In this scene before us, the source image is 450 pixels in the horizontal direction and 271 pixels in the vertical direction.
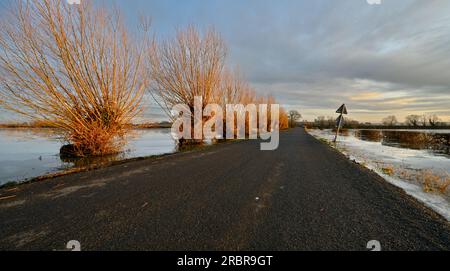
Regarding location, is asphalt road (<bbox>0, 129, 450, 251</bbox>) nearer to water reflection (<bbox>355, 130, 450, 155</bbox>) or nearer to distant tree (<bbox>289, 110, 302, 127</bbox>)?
water reflection (<bbox>355, 130, 450, 155</bbox>)

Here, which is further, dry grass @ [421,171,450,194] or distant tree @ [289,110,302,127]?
distant tree @ [289,110,302,127]

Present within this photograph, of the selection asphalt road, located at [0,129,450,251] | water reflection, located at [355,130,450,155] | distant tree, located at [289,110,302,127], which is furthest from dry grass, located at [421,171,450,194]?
distant tree, located at [289,110,302,127]

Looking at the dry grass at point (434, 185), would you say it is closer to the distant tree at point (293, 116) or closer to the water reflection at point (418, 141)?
the water reflection at point (418, 141)

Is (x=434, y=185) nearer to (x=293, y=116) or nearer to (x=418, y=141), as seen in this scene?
(x=418, y=141)

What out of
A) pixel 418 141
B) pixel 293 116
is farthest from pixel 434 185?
pixel 293 116

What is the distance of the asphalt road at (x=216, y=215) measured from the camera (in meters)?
2.42

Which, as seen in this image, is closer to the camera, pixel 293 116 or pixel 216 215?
pixel 216 215

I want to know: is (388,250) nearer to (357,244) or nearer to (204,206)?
(357,244)

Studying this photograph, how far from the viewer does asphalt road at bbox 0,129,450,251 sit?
242 centimetres

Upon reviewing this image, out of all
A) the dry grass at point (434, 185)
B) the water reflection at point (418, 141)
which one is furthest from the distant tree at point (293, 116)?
the dry grass at point (434, 185)

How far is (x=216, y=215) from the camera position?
3.17 metres

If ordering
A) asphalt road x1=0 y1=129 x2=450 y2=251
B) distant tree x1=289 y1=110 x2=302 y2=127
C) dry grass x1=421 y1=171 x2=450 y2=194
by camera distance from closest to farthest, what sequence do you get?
1. asphalt road x1=0 y1=129 x2=450 y2=251
2. dry grass x1=421 y1=171 x2=450 y2=194
3. distant tree x1=289 y1=110 x2=302 y2=127

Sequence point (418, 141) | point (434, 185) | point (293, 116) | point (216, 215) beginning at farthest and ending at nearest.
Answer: point (293, 116)
point (418, 141)
point (434, 185)
point (216, 215)
